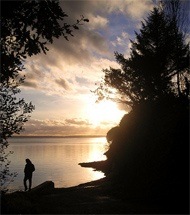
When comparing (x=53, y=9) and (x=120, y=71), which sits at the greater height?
(x=120, y=71)

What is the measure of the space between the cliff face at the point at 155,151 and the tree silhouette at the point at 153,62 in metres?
14.7

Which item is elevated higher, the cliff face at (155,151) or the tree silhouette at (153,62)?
the tree silhouette at (153,62)

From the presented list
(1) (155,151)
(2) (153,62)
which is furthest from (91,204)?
(2) (153,62)

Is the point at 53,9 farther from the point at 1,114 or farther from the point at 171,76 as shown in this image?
the point at 171,76

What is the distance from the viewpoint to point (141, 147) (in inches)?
728

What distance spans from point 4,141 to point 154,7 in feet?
107

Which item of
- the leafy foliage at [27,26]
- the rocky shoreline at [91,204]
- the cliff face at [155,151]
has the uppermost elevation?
the leafy foliage at [27,26]

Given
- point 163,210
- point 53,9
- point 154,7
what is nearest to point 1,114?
point 53,9

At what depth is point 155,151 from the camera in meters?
17.1

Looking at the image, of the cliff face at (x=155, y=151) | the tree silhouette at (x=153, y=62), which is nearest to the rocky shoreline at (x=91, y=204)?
the cliff face at (x=155, y=151)

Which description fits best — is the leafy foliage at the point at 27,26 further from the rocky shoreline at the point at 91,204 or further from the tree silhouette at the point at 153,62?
the tree silhouette at the point at 153,62

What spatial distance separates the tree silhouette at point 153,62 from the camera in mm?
36406

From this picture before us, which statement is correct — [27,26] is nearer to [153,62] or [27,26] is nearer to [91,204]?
[91,204]

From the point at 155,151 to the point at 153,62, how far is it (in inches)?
868
